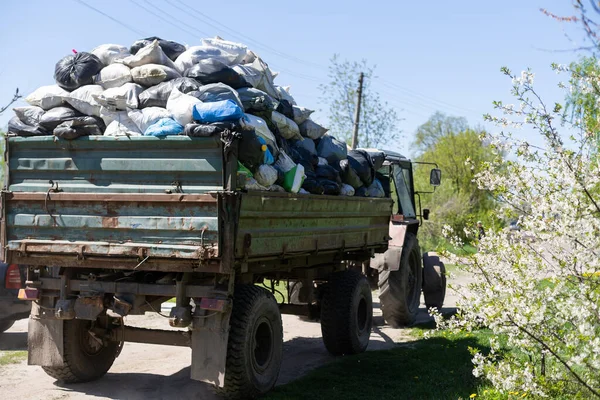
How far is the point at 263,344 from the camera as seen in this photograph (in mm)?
6414

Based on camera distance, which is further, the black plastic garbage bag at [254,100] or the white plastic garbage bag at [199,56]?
the white plastic garbage bag at [199,56]

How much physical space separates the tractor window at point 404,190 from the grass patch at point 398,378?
10.1ft

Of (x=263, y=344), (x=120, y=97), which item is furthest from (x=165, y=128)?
(x=263, y=344)

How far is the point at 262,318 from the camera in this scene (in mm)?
6223

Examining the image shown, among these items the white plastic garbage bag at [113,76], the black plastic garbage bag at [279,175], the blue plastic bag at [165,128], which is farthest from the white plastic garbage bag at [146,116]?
the black plastic garbage bag at [279,175]

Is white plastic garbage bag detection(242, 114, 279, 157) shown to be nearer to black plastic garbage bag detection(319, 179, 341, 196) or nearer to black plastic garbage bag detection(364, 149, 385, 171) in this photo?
black plastic garbage bag detection(319, 179, 341, 196)

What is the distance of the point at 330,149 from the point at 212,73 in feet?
6.47

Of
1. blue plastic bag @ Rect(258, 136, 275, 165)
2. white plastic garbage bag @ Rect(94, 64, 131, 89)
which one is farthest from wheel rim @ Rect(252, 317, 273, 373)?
white plastic garbage bag @ Rect(94, 64, 131, 89)

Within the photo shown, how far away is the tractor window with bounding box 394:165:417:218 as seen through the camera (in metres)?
11.3

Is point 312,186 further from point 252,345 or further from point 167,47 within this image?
point 167,47

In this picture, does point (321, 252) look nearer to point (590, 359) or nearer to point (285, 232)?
point (285, 232)

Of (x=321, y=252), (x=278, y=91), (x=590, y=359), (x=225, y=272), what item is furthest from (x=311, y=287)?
(x=590, y=359)

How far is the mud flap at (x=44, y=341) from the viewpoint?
6.32 m

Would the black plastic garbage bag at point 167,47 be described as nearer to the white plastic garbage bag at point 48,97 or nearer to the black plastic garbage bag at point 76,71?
the black plastic garbage bag at point 76,71
